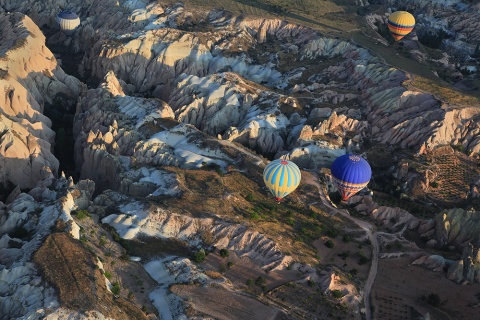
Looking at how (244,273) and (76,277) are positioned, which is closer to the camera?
(76,277)

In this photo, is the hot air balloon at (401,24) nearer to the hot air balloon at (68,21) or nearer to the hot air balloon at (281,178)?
the hot air balloon at (281,178)

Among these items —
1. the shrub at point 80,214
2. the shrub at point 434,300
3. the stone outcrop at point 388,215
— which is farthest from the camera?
the stone outcrop at point 388,215

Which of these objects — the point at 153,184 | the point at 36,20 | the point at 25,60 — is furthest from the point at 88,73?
the point at 153,184

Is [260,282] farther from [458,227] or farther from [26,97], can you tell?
[26,97]

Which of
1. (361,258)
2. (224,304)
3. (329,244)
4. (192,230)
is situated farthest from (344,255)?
(192,230)

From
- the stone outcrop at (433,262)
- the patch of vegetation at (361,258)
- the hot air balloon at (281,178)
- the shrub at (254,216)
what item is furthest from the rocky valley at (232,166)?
the hot air balloon at (281,178)

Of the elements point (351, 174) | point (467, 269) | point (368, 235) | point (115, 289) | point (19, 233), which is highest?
point (115, 289)

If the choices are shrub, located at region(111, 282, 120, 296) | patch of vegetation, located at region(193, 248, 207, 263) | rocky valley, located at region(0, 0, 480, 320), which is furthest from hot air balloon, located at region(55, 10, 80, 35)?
shrub, located at region(111, 282, 120, 296)

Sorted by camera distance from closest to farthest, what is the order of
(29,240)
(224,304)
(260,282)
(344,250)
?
(224,304)
(29,240)
(260,282)
(344,250)
